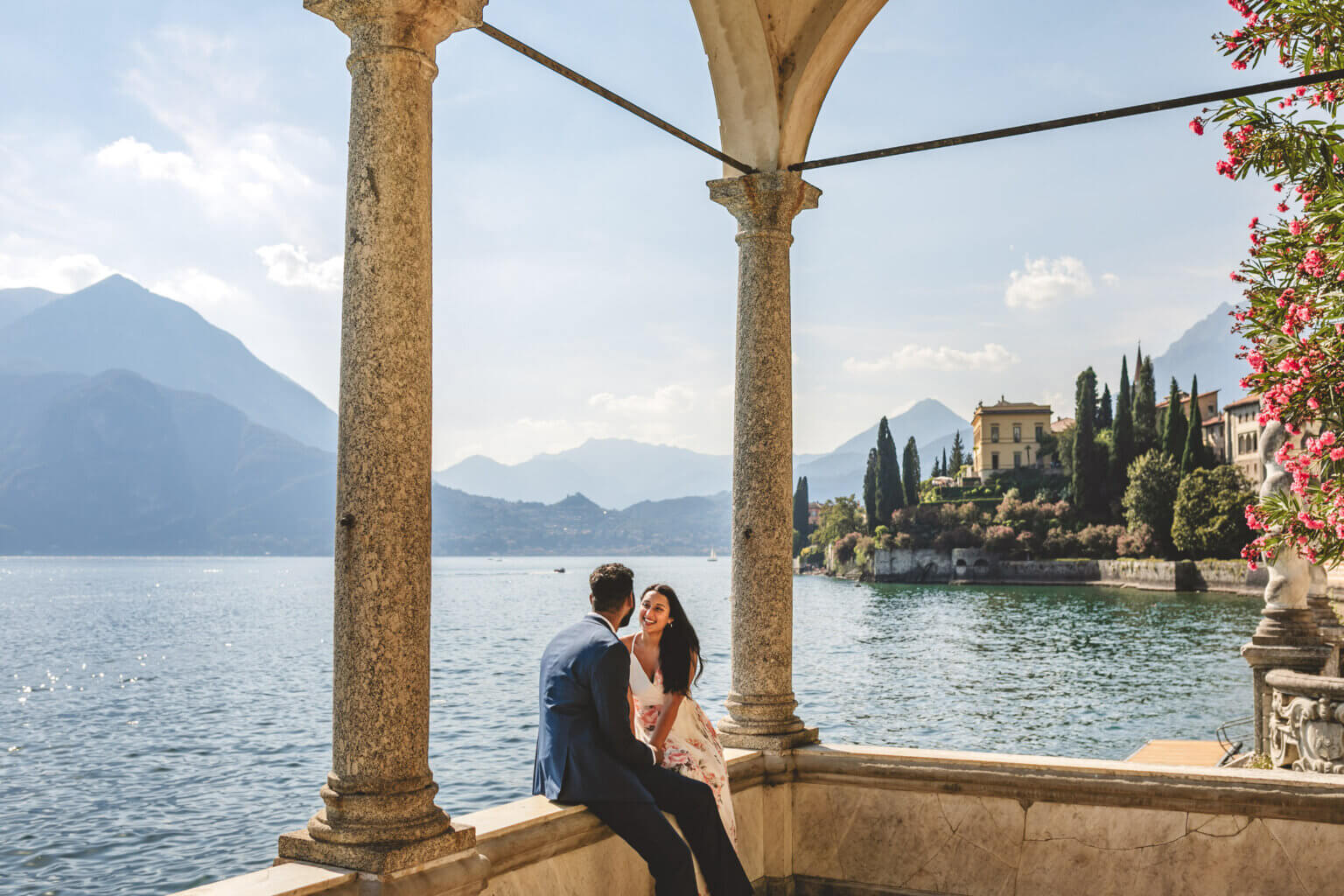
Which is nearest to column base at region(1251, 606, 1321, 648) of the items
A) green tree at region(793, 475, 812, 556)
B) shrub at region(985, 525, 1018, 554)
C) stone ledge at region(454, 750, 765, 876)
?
stone ledge at region(454, 750, 765, 876)

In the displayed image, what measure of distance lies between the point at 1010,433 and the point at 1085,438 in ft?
84.7

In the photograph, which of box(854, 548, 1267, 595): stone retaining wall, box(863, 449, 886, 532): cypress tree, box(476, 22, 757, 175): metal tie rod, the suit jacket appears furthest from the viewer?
box(863, 449, 886, 532): cypress tree

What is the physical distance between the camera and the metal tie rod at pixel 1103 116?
184 inches

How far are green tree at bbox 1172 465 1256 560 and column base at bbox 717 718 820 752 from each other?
6175cm

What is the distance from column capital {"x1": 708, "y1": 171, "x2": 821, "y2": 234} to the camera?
5781 millimetres

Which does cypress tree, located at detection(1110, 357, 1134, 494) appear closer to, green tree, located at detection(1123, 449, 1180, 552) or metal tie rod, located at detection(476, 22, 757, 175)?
green tree, located at detection(1123, 449, 1180, 552)

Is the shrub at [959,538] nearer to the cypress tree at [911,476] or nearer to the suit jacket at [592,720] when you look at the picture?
the cypress tree at [911,476]

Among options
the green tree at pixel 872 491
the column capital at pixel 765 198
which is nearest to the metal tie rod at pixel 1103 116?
the column capital at pixel 765 198

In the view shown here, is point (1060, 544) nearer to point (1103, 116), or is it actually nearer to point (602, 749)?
point (1103, 116)

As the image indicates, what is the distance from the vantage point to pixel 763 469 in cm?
570

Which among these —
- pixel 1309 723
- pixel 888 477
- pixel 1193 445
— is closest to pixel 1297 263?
pixel 1309 723

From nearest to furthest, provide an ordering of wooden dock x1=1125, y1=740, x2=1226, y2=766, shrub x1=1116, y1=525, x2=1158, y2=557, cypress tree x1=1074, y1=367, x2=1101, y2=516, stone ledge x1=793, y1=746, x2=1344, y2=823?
stone ledge x1=793, y1=746, x2=1344, y2=823 < wooden dock x1=1125, y1=740, x2=1226, y2=766 < shrub x1=1116, y1=525, x2=1158, y2=557 < cypress tree x1=1074, y1=367, x2=1101, y2=516

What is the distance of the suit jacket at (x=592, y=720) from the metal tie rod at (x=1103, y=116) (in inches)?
103

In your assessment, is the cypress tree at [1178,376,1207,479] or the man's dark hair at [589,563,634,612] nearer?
the man's dark hair at [589,563,634,612]
